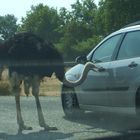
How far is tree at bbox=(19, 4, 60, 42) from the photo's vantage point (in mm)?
103688

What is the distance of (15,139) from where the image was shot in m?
10.1

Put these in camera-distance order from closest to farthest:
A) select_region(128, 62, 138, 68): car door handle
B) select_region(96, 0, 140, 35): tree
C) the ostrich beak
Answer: select_region(128, 62, 138, 68): car door handle, the ostrich beak, select_region(96, 0, 140, 35): tree

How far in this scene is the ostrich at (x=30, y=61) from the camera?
11031mm

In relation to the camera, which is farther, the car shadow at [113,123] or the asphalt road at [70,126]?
the asphalt road at [70,126]

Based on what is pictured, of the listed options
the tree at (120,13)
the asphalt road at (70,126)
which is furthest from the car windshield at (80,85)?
the tree at (120,13)

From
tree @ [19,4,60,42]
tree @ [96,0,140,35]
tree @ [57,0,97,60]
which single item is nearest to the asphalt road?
tree @ [96,0,140,35]

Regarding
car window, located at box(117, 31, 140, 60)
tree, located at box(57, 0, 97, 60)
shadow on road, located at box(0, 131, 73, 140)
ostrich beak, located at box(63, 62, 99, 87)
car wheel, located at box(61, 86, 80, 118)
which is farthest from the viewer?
tree, located at box(57, 0, 97, 60)

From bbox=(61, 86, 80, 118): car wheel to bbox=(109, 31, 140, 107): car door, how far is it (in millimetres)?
1731

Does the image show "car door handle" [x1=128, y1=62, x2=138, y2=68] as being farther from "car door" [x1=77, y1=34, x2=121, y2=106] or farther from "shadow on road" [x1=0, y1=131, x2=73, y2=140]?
"shadow on road" [x1=0, y1=131, x2=73, y2=140]

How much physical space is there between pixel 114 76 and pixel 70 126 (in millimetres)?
1531

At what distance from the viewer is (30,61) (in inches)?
438

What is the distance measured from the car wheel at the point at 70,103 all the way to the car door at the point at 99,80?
430 mm

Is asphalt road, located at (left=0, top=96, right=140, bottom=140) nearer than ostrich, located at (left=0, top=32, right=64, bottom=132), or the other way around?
asphalt road, located at (left=0, top=96, right=140, bottom=140)

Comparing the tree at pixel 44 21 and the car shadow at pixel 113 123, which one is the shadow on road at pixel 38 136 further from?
the tree at pixel 44 21
